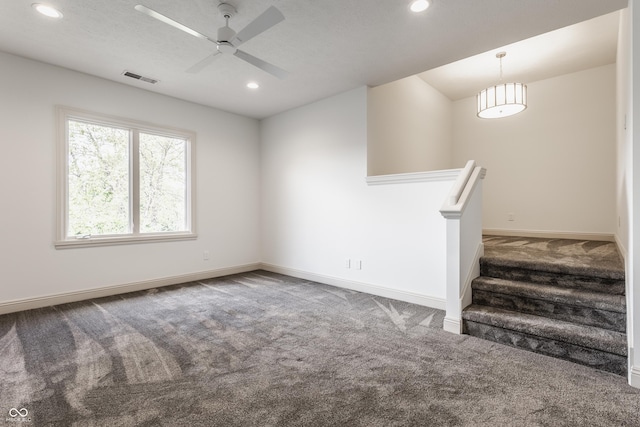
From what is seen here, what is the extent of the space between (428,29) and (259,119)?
3607 millimetres

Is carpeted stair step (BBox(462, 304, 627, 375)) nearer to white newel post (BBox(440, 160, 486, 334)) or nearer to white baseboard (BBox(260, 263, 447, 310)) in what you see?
white newel post (BBox(440, 160, 486, 334))

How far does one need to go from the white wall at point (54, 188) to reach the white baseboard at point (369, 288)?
3.38ft

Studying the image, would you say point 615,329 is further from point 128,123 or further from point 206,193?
point 128,123

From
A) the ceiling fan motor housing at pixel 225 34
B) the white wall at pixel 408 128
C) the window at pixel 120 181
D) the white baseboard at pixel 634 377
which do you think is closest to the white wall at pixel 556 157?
the white wall at pixel 408 128

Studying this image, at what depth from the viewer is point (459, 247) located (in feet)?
9.21

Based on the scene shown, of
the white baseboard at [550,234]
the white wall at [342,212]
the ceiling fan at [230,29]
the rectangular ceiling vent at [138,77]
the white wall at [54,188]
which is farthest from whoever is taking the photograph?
the white baseboard at [550,234]

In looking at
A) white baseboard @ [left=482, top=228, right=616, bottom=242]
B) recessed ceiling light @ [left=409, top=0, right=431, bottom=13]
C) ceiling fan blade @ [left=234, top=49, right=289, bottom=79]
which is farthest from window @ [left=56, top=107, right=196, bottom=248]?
white baseboard @ [left=482, top=228, right=616, bottom=242]

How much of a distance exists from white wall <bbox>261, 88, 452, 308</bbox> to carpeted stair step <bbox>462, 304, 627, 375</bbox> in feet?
2.66

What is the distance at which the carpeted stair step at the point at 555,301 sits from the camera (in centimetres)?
237

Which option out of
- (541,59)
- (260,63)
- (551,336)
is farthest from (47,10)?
(541,59)

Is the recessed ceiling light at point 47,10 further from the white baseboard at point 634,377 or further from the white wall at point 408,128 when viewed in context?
the white baseboard at point 634,377

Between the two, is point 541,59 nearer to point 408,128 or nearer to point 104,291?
point 408,128

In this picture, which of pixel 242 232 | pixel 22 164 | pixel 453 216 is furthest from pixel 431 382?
pixel 22 164

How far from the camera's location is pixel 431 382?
6.63 ft
